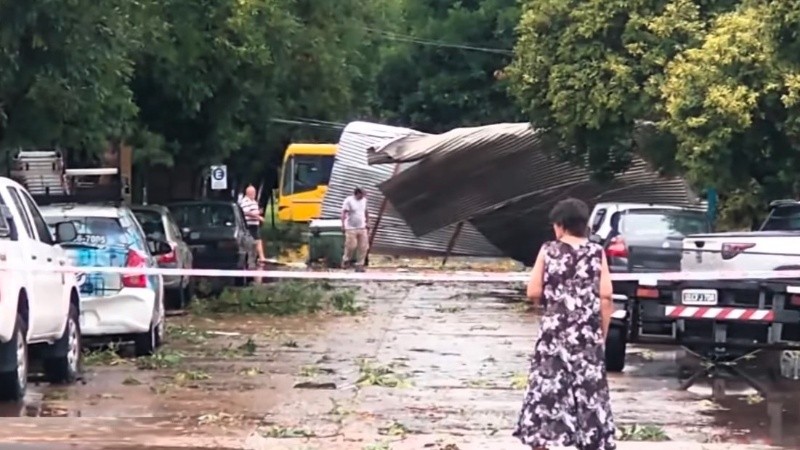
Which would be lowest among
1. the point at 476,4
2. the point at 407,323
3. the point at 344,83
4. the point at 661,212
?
the point at 407,323

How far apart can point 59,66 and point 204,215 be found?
9996mm

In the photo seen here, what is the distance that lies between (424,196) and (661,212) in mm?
12393

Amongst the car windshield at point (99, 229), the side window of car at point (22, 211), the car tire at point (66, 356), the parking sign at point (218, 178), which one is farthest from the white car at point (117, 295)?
the parking sign at point (218, 178)

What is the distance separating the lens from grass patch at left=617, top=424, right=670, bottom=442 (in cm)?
1240

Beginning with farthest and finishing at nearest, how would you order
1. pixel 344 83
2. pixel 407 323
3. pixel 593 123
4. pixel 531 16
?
pixel 344 83 < pixel 531 16 < pixel 593 123 < pixel 407 323

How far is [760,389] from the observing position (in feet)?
52.0

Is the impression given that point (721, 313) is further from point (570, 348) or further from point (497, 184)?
point (497, 184)

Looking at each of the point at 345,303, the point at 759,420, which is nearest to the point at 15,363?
the point at 759,420

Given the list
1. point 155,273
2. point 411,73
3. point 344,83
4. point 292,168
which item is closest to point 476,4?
point 411,73

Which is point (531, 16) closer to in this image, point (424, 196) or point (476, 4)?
point (424, 196)

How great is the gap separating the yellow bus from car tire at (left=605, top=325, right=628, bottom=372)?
3676 cm

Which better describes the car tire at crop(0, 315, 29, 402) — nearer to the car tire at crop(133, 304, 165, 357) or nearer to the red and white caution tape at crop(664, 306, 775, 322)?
the car tire at crop(133, 304, 165, 357)

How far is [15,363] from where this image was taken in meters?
13.6

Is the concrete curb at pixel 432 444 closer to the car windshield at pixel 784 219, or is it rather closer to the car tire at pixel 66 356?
the car tire at pixel 66 356
